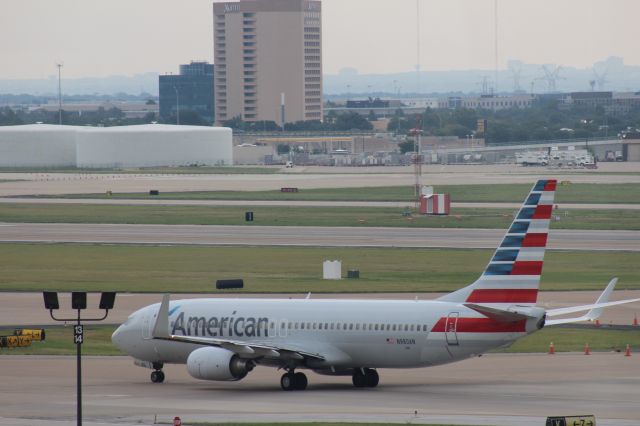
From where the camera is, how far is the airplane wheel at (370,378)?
49.3 meters

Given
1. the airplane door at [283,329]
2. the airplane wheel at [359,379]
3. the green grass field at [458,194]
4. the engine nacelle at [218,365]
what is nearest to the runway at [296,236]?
the green grass field at [458,194]

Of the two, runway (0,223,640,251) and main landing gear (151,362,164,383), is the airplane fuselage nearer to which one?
main landing gear (151,362,164,383)

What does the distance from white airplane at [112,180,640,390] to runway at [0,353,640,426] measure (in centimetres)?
113

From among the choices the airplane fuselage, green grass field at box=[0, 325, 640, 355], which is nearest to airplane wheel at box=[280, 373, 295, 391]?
the airplane fuselage

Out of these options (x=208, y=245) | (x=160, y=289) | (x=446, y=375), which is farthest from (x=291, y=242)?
(x=446, y=375)

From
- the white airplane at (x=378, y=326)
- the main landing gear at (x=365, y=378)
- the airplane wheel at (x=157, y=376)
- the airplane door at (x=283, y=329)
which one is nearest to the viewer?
the white airplane at (x=378, y=326)

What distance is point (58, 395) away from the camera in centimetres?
4697

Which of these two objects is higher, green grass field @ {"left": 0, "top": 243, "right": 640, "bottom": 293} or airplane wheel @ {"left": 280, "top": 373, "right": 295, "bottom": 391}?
airplane wheel @ {"left": 280, "top": 373, "right": 295, "bottom": 391}

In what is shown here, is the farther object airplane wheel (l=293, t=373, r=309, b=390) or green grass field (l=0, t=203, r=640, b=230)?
green grass field (l=0, t=203, r=640, b=230)

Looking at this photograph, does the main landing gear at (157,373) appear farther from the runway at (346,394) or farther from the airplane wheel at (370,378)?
the airplane wheel at (370,378)

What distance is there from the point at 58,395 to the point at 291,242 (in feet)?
202

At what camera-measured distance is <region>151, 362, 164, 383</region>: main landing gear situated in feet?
171

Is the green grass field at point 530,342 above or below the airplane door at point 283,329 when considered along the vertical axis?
below

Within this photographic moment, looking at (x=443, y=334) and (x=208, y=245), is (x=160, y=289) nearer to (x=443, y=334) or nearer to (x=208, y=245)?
(x=208, y=245)
